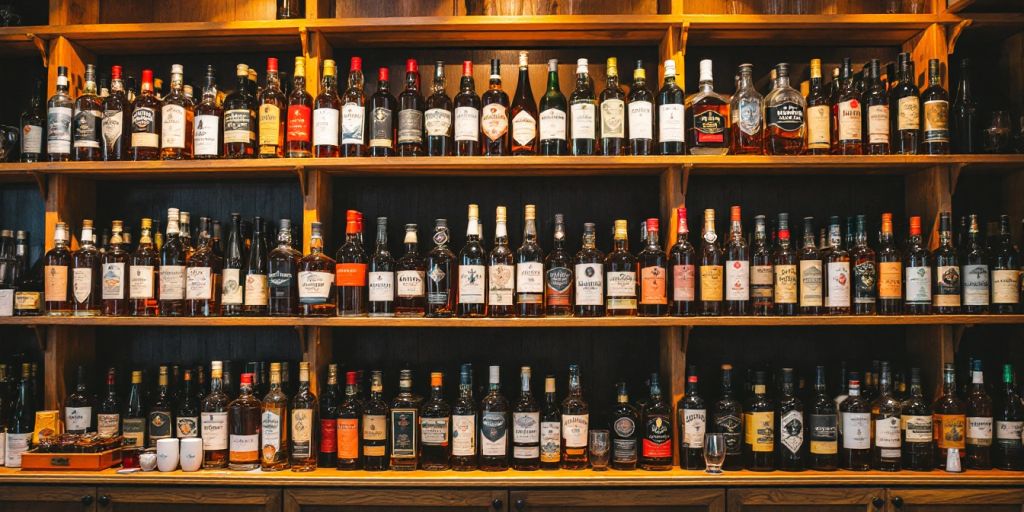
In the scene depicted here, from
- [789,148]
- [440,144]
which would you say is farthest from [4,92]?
[789,148]

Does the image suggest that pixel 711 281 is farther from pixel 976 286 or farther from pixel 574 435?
pixel 976 286

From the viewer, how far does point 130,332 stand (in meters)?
2.74

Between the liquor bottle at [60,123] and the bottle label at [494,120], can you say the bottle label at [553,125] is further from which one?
the liquor bottle at [60,123]

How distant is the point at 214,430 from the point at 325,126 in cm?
102

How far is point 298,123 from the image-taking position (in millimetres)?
2412

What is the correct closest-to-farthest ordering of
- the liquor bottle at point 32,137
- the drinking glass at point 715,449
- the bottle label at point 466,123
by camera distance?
the drinking glass at point 715,449
the bottle label at point 466,123
the liquor bottle at point 32,137

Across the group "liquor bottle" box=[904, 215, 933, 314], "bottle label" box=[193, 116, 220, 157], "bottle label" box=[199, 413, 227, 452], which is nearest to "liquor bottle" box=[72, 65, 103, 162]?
"bottle label" box=[193, 116, 220, 157]

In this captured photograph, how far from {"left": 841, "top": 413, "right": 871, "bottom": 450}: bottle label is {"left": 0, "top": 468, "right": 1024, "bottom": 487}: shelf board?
0.08 meters

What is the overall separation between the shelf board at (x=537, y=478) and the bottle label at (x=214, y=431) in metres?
0.10

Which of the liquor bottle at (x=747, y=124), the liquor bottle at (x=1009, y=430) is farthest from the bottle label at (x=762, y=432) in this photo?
the liquor bottle at (x=747, y=124)

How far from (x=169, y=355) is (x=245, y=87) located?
1007mm

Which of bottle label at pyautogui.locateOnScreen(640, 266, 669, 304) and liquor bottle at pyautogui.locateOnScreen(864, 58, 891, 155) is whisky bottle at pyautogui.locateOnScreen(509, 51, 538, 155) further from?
liquor bottle at pyautogui.locateOnScreen(864, 58, 891, 155)

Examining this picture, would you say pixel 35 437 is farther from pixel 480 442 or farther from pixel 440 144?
pixel 440 144

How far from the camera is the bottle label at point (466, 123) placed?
94.7 inches
